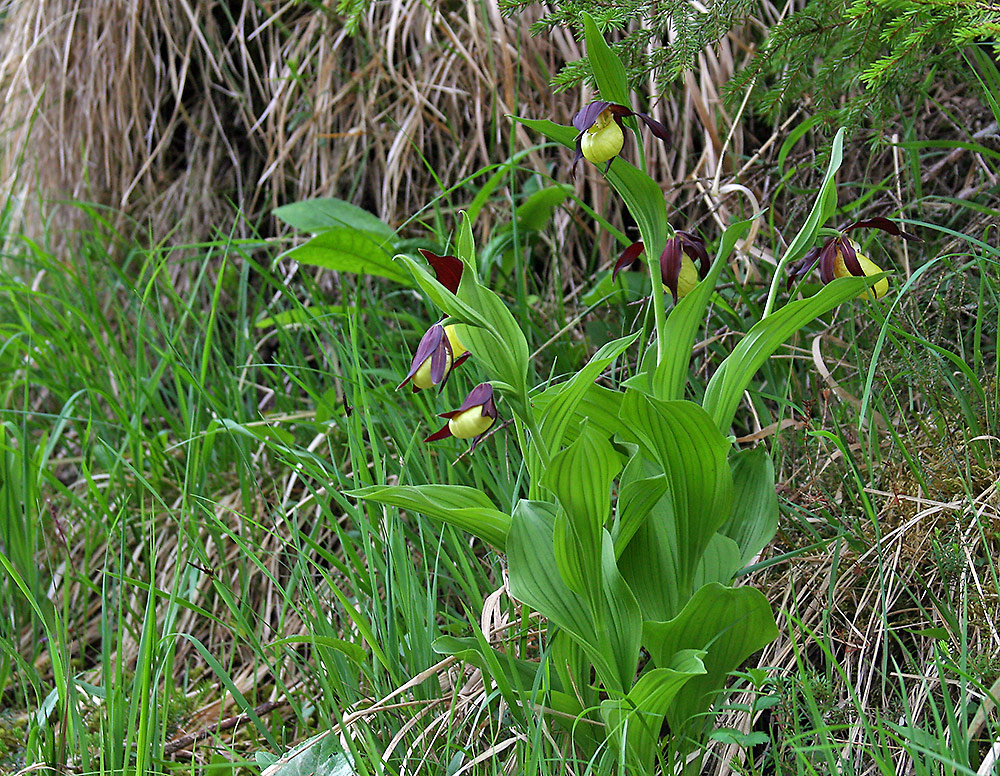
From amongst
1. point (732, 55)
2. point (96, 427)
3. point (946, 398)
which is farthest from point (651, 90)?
point (96, 427)

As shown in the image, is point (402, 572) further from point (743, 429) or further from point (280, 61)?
point (280, 61)

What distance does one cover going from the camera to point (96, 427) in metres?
1.53

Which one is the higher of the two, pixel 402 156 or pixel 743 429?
pixel 402 156

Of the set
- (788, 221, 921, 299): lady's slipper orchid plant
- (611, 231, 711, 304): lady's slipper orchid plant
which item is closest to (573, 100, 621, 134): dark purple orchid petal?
(611, 231, 711, 304): lady's slipper orchid plant

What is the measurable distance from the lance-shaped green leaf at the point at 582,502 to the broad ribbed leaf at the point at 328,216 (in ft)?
3.28

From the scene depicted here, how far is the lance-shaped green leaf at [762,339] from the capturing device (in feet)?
2.42

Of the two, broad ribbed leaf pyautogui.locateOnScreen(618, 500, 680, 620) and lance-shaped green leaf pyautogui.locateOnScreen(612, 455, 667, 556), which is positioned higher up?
lance-shaped green leaf pyautogui.locateOnScreen(612, 455, 667, 556)

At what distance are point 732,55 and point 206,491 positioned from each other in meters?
1.29

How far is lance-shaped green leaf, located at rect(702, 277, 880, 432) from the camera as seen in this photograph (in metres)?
0.74

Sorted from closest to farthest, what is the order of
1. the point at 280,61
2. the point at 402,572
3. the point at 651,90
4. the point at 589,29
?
the point at 589,29
the point at 402,572
the point at 651,90
the point at 280,61

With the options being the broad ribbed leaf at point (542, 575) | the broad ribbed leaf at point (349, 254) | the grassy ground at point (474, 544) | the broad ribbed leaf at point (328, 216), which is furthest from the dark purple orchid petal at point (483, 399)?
the broad ribbed leaf at point (328, 216)

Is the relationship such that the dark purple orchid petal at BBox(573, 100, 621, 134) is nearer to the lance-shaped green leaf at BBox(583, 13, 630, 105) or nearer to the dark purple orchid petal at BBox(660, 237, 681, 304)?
the lance-shaped green leaf at BBox(583, 13, 630, 105)

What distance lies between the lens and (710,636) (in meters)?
0.76

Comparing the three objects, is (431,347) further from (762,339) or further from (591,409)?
(762,339)
